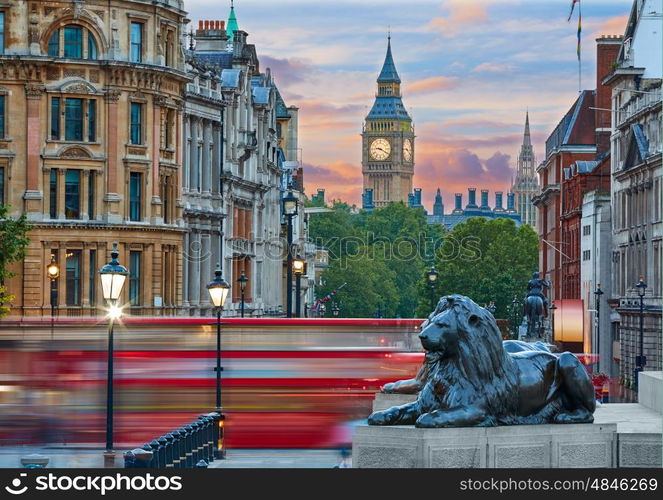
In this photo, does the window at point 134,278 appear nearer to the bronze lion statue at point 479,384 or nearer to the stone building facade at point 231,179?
the stone building facade at point 231,179

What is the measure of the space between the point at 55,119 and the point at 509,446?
58707mm

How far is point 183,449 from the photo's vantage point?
25828 mm

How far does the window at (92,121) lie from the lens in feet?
244

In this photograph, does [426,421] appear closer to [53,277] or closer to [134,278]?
[53,277]

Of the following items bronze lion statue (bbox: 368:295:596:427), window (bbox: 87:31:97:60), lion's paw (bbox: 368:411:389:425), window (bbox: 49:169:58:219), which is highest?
window (bbox: 87:31:97:60)

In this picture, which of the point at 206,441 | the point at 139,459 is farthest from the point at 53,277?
the point at 139,459

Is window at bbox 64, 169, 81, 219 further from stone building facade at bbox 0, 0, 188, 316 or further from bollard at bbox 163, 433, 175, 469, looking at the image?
bollard at bbox 163, 433, 175, 469

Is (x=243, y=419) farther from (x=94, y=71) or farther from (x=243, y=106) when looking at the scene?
(x=243, y=106)

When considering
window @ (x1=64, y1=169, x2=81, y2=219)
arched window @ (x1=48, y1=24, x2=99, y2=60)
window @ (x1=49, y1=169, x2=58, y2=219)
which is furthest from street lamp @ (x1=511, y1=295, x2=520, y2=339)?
arched window @ (x1=48, y1=24, x2=99, y2=60)

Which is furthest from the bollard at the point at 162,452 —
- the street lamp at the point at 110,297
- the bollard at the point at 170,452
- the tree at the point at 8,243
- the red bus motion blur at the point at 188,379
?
the tree at the point at 8,243

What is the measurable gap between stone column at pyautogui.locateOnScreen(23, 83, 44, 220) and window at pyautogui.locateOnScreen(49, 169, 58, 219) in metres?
0.75

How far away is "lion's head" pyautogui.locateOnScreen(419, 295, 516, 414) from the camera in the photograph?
16867 millimetres
